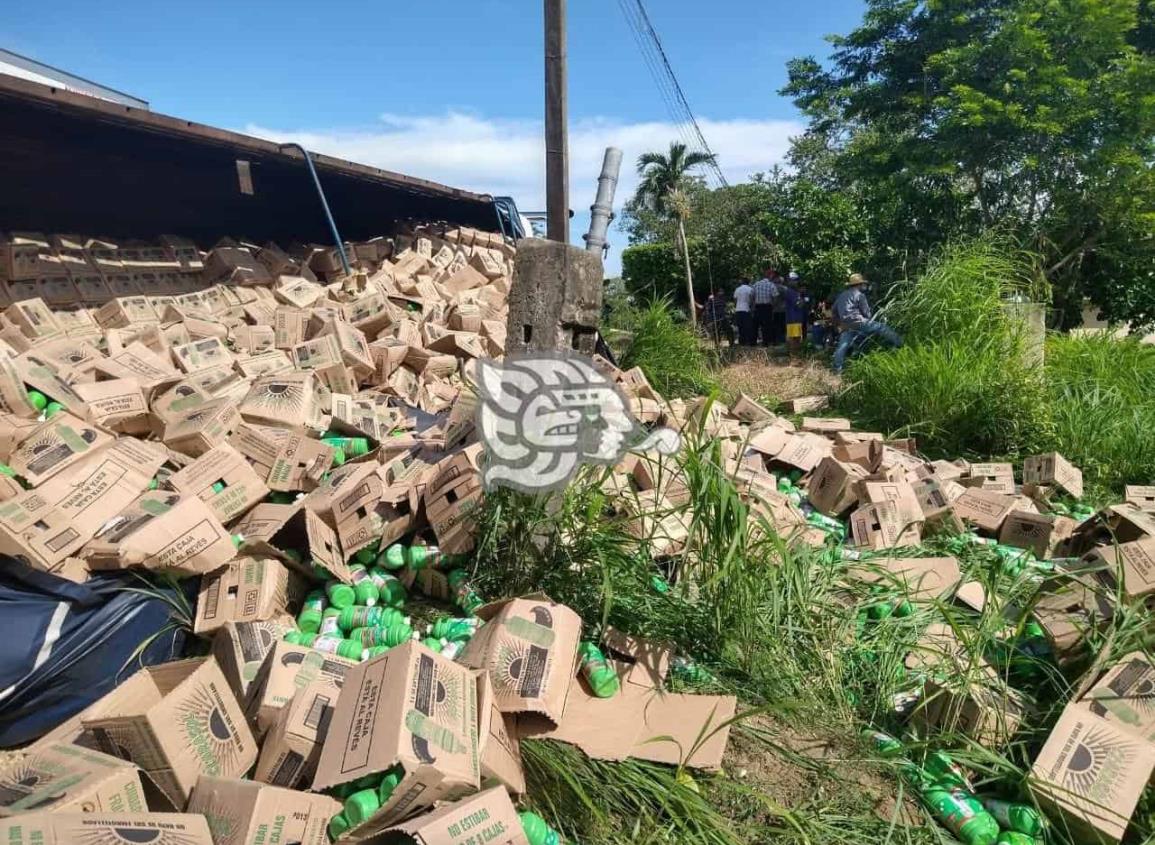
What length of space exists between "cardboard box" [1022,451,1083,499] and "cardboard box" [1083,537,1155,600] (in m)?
2.01

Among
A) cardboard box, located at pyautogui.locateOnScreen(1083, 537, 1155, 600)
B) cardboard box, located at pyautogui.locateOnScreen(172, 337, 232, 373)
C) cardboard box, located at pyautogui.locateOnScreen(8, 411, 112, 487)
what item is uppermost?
cardboard box, located at pyautogui.locateOnScreen(172, 337, 232, 373)

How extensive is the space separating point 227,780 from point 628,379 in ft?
13.5

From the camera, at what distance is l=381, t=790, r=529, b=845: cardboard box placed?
5.26ft

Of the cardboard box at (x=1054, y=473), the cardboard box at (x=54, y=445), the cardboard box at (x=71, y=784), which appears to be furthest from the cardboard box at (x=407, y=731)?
the cardboard box at (x=1054, y=473)

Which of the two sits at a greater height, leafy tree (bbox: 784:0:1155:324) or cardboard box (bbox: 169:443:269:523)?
leafy tree (bbox: 784:0:1155:324)

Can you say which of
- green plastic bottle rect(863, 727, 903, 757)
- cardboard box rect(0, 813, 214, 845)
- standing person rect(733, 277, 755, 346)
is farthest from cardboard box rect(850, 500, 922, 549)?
standing person rect(733, 277, 755, 346)

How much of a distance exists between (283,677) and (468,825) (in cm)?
88

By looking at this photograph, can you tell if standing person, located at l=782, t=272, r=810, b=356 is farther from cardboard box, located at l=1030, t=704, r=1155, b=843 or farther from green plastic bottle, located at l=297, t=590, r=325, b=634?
cardboard box, located at l=1030, t=704, r=1155, b=843

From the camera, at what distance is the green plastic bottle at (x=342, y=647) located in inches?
102

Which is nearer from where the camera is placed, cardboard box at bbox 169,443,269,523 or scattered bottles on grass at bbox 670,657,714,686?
scattered bottles on grass at bbox 670,657,714,686

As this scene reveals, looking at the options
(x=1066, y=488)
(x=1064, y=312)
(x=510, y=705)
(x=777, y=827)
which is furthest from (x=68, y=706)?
(x=1064, y=312)

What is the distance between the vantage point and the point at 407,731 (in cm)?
179

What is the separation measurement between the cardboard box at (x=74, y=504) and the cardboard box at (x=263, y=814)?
128cm

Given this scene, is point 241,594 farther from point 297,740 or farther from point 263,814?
point 263,814
